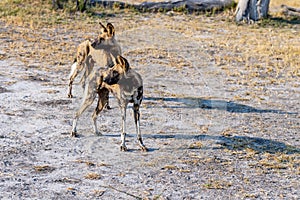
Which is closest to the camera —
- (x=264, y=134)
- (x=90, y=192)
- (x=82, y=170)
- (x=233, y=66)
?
(x=90, y=192)

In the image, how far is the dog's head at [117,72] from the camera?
9.53 meters

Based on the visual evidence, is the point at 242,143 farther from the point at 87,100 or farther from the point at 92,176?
the point at 92,176

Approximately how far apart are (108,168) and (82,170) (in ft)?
1.15

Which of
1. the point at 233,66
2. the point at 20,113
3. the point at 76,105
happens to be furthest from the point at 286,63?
the point at 20,113

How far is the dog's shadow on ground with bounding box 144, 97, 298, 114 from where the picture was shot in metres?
12.5

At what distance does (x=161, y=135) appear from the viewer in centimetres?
1062

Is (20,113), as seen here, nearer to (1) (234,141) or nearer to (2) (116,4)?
(1) (234,141)

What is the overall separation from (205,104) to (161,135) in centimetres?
234

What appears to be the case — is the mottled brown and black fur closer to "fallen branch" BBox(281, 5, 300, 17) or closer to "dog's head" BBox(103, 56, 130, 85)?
"dog's head" BBox(103, 56, 130, 85)

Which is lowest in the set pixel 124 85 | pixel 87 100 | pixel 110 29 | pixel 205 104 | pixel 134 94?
pixel 205 104

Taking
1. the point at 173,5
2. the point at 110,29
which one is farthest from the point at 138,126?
the point at 173,5

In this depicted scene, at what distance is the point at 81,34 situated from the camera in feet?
63.4

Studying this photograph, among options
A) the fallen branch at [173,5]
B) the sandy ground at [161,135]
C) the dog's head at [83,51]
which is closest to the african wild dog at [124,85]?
the sandy ground at [161,135]

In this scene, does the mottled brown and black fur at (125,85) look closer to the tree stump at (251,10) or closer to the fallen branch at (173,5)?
the tree stump at (251,10)
